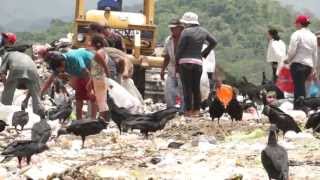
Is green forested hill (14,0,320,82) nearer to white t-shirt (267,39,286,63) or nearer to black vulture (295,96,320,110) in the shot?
white t-shirt (267,39,286,63)

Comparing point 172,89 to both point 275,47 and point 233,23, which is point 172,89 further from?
point 233,23

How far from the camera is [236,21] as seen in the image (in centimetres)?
10412

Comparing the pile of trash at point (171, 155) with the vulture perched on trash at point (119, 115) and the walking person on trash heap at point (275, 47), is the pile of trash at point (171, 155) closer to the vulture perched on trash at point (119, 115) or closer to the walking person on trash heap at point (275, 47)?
the vulture perched on trash at point (119, 115)

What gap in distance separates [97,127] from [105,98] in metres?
1.81

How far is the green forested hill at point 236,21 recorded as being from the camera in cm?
8188

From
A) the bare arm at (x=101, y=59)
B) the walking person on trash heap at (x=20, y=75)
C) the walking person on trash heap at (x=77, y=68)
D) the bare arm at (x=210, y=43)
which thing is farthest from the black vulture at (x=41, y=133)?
the bare arm at (x=210, y=43)

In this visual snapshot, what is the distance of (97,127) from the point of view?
414 inches

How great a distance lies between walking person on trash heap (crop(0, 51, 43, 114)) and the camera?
1347 cm

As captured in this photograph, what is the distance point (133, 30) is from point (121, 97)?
8324 mm

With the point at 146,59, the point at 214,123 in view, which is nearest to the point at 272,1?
the point at 146,59

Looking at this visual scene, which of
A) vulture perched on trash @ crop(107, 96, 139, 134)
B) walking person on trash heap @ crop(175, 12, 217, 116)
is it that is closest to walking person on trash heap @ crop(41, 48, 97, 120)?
vulture perched on trash @ crop(107, 96, 139, 134)

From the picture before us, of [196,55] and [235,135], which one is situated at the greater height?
[196,55]

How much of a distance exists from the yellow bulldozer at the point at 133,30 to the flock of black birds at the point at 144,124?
16.2 feet

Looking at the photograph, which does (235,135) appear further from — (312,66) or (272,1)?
(272,1)
